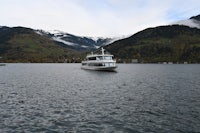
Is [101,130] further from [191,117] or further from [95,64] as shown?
[95,64]

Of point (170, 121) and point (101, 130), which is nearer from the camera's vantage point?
point (101, 130)

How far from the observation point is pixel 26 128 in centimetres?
2956

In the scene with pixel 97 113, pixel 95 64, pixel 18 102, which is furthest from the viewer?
pixel 95 64

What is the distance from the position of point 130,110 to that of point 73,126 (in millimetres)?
11819

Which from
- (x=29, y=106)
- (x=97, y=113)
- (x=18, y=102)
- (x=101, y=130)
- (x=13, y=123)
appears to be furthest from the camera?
(x=18, y=102)

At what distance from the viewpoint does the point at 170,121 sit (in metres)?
32.5

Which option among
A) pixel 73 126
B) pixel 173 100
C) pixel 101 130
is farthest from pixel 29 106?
pixel 173 100

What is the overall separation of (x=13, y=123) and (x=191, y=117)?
23339 mm

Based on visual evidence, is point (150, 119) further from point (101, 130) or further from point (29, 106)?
point (29, 106)

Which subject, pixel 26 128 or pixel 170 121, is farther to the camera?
pixel 170 121

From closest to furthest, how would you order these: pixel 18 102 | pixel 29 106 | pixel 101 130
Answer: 1. pixel 101 130
2. pixel 29 106
3. pixel 18 102

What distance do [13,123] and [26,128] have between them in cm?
311

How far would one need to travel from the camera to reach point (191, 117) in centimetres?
3447

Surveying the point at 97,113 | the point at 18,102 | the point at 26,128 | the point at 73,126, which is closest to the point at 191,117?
the point at 97,113
